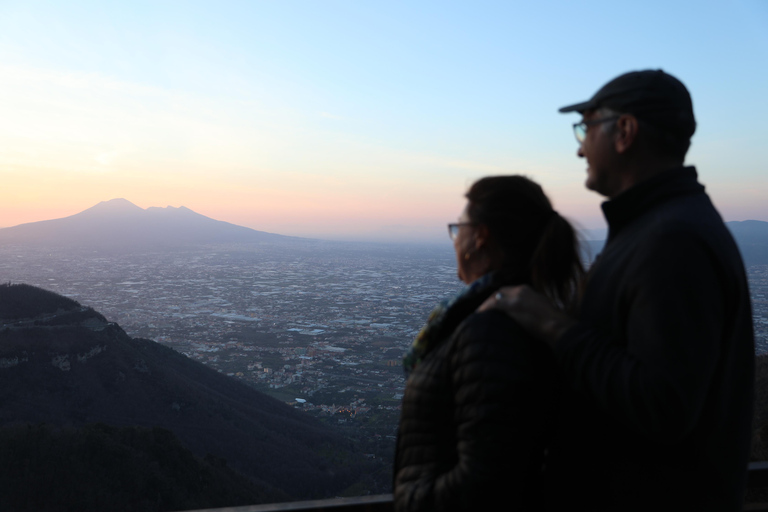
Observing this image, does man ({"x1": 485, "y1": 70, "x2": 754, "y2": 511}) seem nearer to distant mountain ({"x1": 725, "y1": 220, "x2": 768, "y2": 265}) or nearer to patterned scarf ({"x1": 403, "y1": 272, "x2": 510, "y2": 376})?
patterned scarf ({"x1": 403, "y1": 272, "x2": 510, "y2": 376})

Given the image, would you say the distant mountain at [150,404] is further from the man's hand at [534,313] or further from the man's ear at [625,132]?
the man's ear at [625,132]

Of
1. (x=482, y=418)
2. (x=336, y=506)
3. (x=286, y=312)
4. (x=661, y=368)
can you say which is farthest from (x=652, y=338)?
(x=286, y=312)

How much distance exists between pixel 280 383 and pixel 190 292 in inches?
1453

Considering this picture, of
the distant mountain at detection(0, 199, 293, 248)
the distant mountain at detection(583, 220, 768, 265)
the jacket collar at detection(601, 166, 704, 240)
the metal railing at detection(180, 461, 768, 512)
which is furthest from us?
the distant mountain at detection(0, 199, 293, 248)

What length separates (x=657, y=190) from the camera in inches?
43.9

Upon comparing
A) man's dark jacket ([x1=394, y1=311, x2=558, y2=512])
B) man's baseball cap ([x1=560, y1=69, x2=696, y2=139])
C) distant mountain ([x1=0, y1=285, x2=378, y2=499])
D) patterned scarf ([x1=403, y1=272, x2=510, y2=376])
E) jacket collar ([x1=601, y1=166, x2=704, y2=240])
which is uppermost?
man's baseball cap ([x1=560, y1=69, x2=696, y2=139])

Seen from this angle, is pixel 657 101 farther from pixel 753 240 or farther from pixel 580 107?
pixel 753 240

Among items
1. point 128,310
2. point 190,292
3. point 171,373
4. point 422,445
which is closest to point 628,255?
point 422,445

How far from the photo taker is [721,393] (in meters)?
1.02

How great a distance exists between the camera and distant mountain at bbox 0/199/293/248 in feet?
312

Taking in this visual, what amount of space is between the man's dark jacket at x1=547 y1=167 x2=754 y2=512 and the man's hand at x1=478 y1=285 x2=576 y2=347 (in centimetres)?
2

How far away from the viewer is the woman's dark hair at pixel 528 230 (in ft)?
3.77

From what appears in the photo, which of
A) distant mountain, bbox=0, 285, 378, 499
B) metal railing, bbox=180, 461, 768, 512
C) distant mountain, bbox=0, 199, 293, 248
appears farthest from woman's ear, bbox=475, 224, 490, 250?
distant mountain, bbox=0, 199, 293, 248

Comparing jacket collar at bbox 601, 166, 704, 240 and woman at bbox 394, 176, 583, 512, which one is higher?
jacket collar at bbox 601, 166, 704, 240
